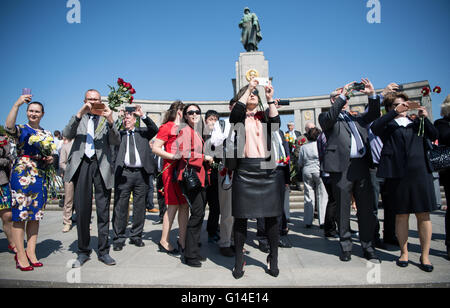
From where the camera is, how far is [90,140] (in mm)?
3467

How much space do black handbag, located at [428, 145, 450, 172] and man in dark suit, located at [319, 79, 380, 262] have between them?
75 cm

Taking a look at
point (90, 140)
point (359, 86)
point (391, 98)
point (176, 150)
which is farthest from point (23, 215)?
point (391, 98)

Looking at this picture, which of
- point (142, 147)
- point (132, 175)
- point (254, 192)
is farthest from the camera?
point (142, 147)

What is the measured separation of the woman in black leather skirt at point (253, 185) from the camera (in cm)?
279

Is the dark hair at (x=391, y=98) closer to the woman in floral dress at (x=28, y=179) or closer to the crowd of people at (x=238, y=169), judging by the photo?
the crowd of people at (x=238, y=169)

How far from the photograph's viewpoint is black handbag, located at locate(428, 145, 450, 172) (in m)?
3.30

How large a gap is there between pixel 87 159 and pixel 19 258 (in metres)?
1.44

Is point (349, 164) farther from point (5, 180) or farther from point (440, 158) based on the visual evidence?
point (5, 180)

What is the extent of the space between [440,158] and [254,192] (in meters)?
2.59

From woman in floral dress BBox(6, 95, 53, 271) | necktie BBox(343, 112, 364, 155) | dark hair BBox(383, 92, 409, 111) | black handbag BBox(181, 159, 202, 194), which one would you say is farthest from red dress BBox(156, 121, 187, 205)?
dark hair BBox(383, 92, 409, 111)

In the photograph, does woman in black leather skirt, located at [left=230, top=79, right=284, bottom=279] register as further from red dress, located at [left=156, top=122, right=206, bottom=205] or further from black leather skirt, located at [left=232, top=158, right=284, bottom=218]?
red dress, located at [left=156, top=122, right=206, bottom=205]

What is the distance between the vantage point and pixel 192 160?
3316 mm

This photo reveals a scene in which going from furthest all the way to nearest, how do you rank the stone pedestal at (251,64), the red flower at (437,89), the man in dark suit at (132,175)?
1. the stone pedestal at (251,64)
2. the man in dark suit at (132,175)
3. the red flower at (437,89)

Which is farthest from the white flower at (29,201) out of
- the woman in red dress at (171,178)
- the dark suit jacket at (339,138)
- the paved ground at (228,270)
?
the dark suit jacket at (339,138)
